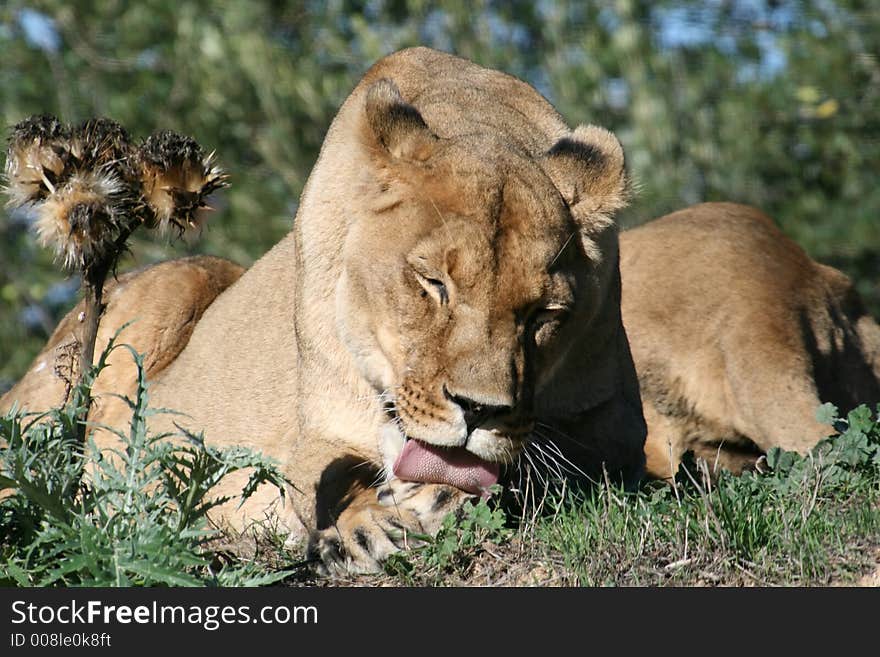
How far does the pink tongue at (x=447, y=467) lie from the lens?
4066mm

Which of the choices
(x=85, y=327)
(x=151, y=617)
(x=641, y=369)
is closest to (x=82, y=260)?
(x=85, y=327)

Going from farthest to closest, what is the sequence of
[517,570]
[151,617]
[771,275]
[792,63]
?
1. [792,63]
2. [771,275]
3. [517,570]
4. [151,617]

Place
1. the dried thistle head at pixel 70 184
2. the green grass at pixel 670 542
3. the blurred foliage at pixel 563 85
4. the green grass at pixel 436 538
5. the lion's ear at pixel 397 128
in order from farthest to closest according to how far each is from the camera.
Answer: the blurred foliage at pixel 563 85
the lion's ear at pixel 397 128
the dried thistle head at pixel 70 184
the green grass at pixel 670 542
the green grass at pixel 436 538

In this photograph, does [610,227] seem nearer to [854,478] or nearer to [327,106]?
[854,478]

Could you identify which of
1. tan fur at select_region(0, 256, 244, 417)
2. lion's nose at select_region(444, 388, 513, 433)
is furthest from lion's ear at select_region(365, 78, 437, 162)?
tan fur at select_region(0, 256, 244, 417)

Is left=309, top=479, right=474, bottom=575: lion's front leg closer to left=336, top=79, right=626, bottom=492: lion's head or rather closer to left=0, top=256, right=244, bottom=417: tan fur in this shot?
left=336, top=79, right=626, bottom=492: lion's head

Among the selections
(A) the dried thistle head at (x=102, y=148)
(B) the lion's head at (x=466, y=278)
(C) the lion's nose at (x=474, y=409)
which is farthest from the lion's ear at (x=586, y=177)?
(A) the dried thistle head at (x=102, y=148)

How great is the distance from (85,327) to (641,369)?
3.30m

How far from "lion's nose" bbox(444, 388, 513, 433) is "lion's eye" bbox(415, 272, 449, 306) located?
294 millimetres

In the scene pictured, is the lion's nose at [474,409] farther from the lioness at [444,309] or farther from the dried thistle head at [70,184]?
the dried thistle head at [70,184]

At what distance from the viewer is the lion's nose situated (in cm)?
385

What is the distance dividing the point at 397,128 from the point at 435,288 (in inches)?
26.0

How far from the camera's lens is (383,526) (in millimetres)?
4227

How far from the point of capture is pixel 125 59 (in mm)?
14797
